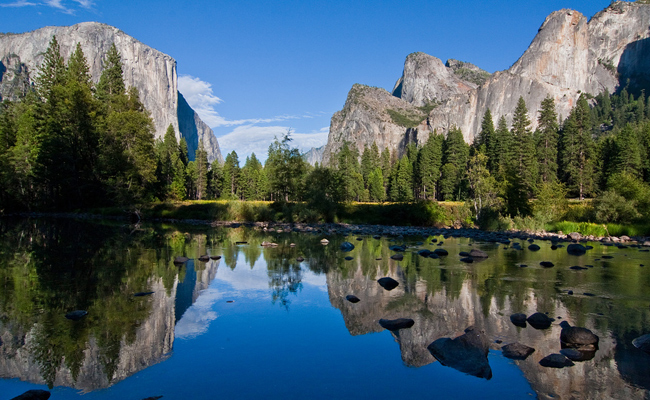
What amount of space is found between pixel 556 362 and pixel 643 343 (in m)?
1.89

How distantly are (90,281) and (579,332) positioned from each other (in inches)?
427

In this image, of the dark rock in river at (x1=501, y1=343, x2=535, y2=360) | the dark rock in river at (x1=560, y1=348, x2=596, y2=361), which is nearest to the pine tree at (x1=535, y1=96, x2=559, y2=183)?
the dark rock in river at (x1=560, y1=348, x2=596, y2=361)

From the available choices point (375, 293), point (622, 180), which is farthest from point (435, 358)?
point (622, 180)

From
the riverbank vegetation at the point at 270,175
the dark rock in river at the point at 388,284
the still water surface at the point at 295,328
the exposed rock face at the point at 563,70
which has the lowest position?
the still water surface at the point at 295,328

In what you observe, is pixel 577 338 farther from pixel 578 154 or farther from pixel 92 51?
pixel 92 51

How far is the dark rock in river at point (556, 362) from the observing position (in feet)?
16.8

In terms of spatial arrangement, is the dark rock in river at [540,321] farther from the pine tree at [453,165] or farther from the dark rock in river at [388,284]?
the pine tree at [453,165]

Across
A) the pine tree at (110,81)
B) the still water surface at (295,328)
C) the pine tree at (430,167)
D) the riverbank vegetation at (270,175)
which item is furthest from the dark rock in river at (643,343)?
the pine tree at (430,167)

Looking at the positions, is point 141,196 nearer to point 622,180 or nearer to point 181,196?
point 181,196

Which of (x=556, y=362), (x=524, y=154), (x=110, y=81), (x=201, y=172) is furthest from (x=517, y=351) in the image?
(x=201, y=172)

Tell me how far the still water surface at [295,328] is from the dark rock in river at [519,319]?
0.47ft

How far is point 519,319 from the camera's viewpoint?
23.0ft

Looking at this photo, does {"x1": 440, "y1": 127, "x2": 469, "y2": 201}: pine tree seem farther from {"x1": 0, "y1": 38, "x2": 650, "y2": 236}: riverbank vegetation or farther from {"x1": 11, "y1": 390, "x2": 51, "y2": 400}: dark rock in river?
{"x1": 11, "y1": 390, "x2": 51, "y2": 400}: dark rock in river

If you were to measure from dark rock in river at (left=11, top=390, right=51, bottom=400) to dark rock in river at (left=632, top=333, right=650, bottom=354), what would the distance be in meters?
8.12
